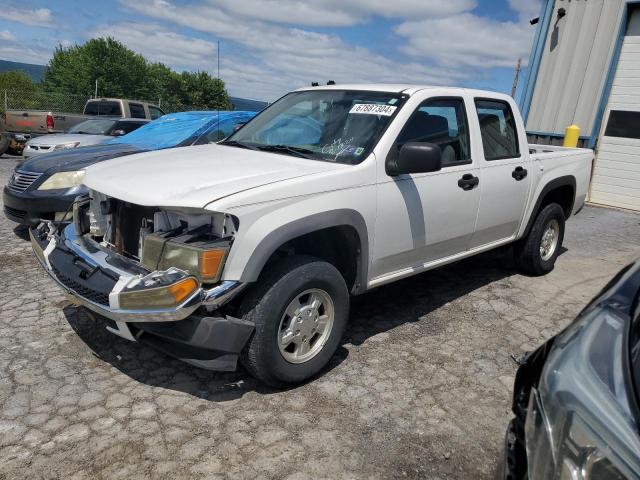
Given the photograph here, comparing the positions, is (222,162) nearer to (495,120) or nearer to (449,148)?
(449,148)

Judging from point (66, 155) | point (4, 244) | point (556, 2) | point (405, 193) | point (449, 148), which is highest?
point (556, 2)

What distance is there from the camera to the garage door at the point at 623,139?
9602 millimetres

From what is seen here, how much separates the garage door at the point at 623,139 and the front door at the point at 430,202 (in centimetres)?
734

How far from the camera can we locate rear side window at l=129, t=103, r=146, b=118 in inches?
571

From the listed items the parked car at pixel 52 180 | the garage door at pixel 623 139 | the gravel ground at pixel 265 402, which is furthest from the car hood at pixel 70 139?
the garage door at pixel 623 139

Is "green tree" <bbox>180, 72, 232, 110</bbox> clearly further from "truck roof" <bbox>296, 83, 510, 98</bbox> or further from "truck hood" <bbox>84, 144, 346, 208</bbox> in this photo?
"truck hood" <bbox>84, 144, 346, 208</bbox>

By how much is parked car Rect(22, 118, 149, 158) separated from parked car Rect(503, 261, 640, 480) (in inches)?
345

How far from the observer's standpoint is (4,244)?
576cm

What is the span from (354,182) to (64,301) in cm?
271

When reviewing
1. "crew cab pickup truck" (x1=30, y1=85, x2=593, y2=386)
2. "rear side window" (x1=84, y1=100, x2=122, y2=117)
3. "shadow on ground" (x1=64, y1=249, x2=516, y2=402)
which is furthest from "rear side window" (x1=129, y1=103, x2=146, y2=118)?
"shadow on ground" (x1=64, y1=249, x2=516, y2=402)

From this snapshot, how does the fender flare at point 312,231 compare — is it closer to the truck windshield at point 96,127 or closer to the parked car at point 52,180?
the parked car at point 52,180

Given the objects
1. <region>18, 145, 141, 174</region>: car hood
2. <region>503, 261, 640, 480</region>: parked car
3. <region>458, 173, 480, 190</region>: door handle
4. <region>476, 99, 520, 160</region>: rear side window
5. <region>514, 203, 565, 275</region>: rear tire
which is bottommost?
<region>514, 203, 565, 275</region>: rear tire

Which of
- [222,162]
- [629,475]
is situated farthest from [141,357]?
[629,475]

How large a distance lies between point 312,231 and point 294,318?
0.54 meters
